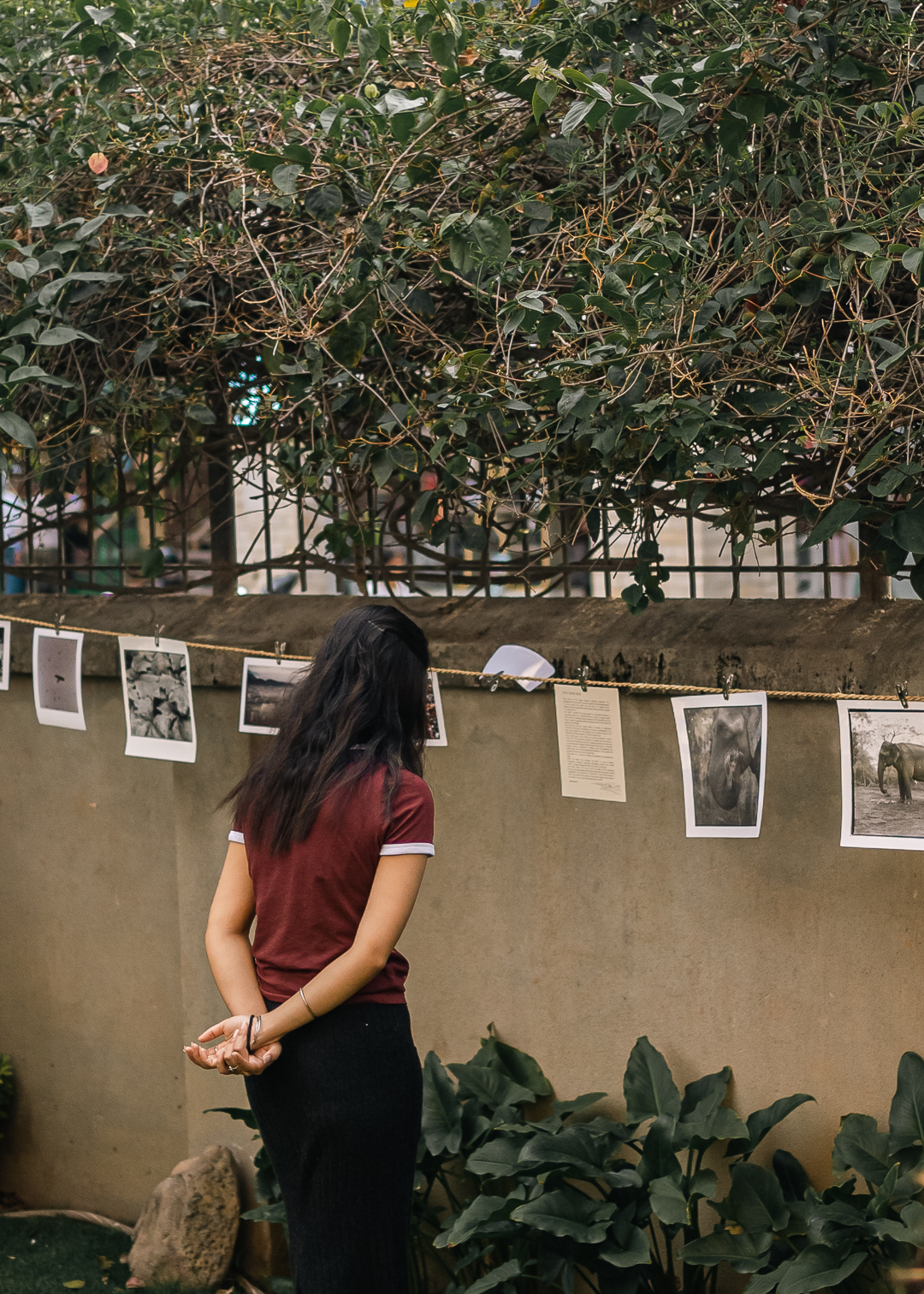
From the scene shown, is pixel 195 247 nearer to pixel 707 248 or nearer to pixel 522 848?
pixel 707 248

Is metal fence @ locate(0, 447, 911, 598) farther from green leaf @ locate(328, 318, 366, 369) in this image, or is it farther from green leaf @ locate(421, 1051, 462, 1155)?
green leaf @ locate(421, 1051, 462, 1155)

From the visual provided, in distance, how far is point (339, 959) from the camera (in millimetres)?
2492

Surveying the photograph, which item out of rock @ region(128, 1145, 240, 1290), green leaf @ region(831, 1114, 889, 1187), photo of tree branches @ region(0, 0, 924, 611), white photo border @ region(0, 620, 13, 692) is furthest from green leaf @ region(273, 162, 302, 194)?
rock @ region(128, 1145, 240, 1290)

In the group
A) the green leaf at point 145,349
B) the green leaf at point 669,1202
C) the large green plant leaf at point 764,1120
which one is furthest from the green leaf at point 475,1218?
the green leaf at point 145,349

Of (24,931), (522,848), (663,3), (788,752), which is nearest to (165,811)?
(24,931)

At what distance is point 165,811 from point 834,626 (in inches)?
95.0

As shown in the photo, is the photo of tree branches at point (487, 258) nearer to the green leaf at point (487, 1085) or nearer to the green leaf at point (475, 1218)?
the green leaf at point (487, 1085)

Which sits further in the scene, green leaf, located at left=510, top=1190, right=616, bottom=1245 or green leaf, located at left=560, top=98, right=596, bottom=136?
green leaf, located at left=510, top=1190, right=616, bottom=1245

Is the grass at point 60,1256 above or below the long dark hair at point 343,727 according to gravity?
below

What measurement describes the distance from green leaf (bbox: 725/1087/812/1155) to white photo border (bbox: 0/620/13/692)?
308 centimetres

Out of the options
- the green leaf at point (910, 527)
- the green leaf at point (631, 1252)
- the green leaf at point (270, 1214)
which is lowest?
the green leaf at point (270, 1214)

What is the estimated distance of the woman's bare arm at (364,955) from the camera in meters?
2.47

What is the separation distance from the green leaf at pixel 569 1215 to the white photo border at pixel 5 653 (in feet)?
8.98

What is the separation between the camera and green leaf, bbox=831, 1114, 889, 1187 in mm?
2930
